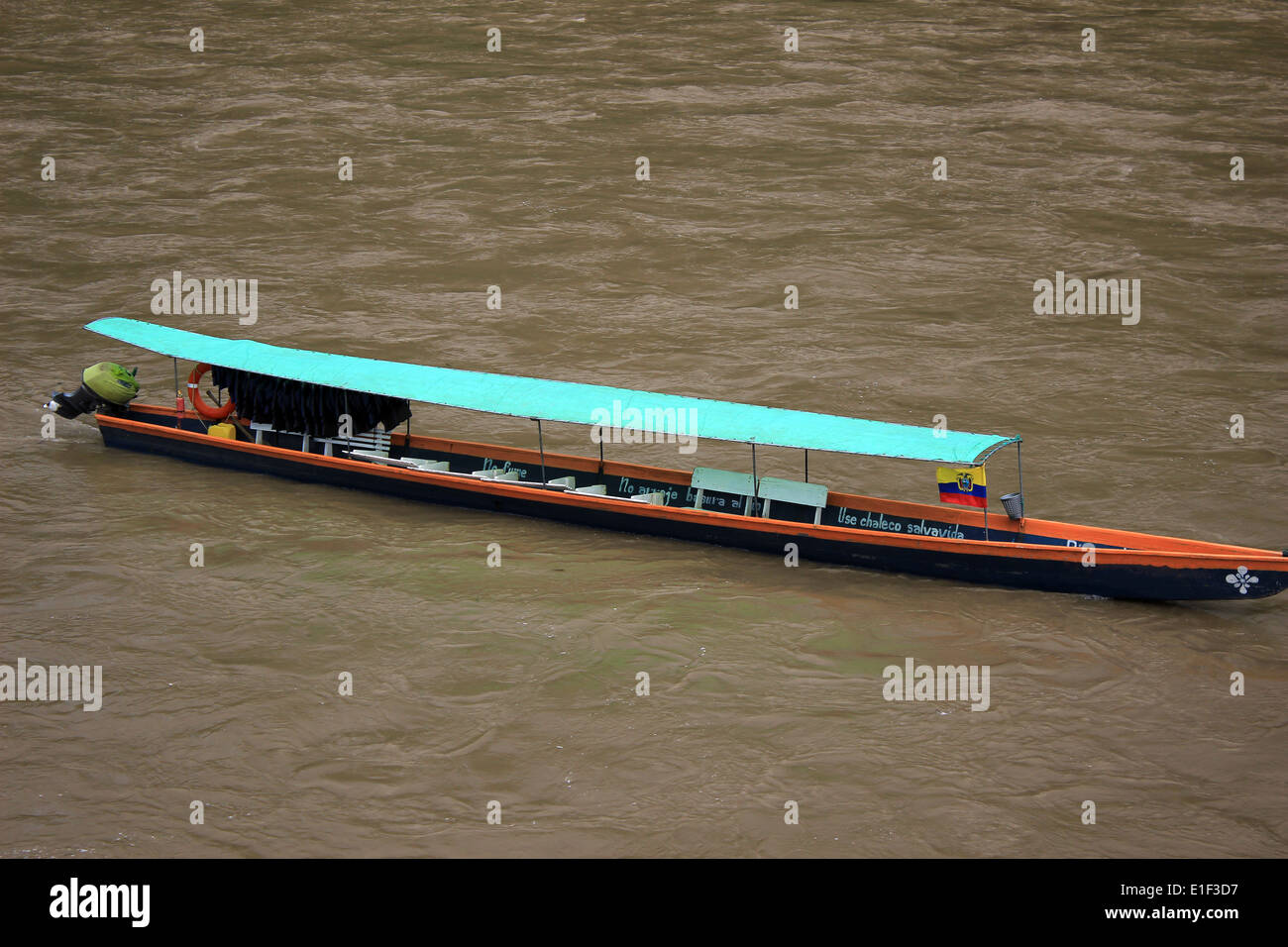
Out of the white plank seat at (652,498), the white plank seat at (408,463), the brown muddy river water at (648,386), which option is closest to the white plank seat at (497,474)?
the white plank seat at (408,463)

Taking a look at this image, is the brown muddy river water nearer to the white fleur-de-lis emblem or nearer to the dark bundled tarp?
the white fleur-de-lis emblem

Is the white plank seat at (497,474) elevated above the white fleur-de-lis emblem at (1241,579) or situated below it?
above

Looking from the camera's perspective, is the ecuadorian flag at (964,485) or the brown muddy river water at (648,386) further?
the ecuadorian flag at (964,485)

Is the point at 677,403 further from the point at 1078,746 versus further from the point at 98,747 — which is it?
the point at 98,747

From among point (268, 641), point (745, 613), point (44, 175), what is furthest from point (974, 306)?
point (44, 175)

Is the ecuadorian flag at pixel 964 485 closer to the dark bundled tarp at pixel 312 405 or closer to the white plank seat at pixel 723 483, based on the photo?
the white plank seat at pixel 723 483

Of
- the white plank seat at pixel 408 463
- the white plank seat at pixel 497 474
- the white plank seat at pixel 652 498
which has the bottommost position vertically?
the white plank seat at pixel 652 498

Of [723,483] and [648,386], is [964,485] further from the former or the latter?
[648,386]
